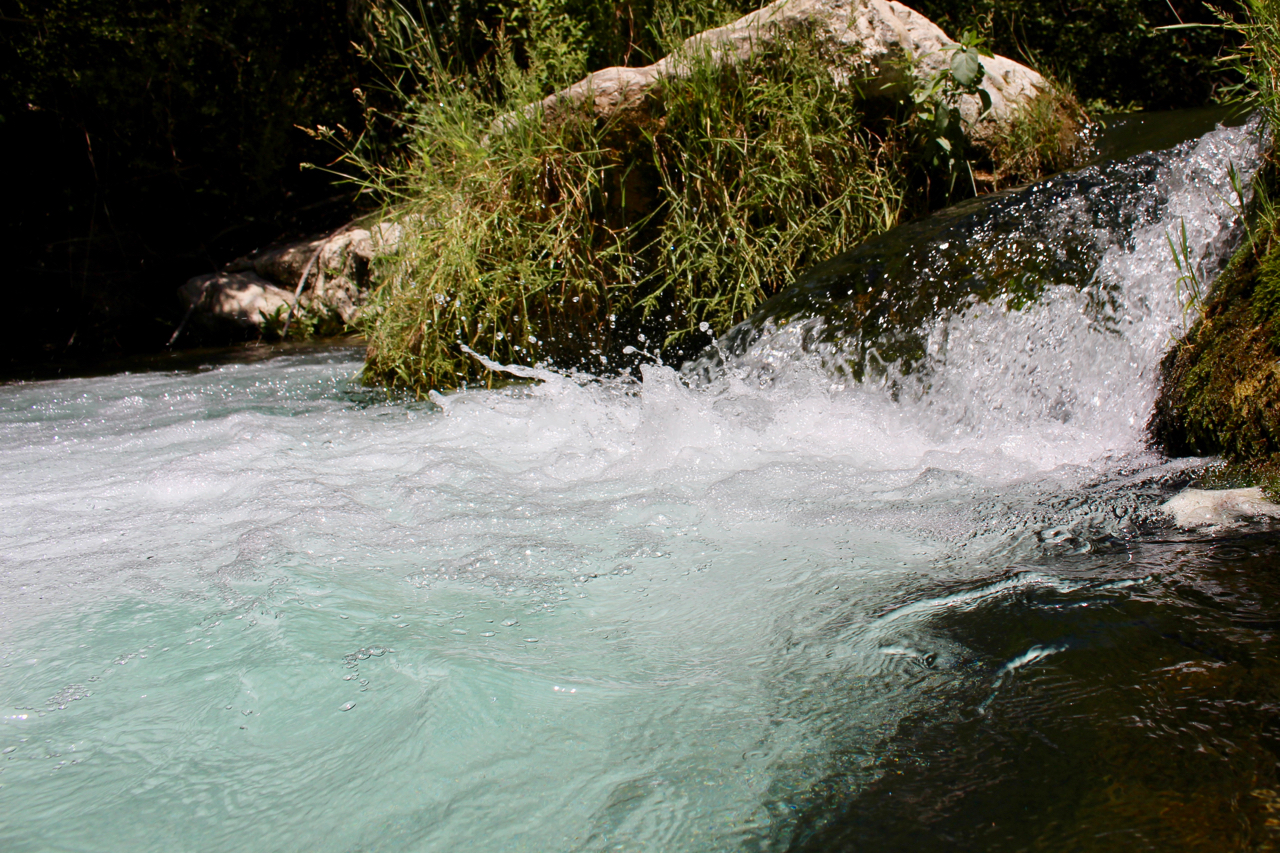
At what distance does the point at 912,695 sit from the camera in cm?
151

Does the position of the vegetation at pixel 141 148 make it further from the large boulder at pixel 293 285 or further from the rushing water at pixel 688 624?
the rushing water at pixel 688 624

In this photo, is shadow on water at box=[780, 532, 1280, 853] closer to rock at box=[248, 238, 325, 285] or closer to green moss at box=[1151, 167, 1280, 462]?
green moss at box=[1151, 167, 1280, 462]

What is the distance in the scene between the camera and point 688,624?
1.87 metres

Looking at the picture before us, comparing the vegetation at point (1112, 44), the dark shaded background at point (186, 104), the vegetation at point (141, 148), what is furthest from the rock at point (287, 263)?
the vegetation at point (1112, 44)

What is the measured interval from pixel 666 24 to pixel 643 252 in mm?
1543

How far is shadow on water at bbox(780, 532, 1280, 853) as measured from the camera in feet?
3.86

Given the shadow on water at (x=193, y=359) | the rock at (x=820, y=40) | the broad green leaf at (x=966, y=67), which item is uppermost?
the rock at (x=820, y=40)

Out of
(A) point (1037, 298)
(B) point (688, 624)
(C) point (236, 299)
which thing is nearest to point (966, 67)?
(A) point (1037, 298)

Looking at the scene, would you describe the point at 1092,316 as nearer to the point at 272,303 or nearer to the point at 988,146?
the point at 988,146

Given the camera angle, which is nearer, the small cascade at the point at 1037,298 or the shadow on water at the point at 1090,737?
the shadow on water at the point at 1090,737

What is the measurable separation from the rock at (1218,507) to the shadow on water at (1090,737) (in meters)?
0.29

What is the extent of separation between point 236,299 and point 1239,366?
6682 mm

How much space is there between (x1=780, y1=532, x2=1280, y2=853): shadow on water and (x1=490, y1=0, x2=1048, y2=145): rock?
3.79 m

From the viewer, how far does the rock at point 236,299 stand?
271 inches
